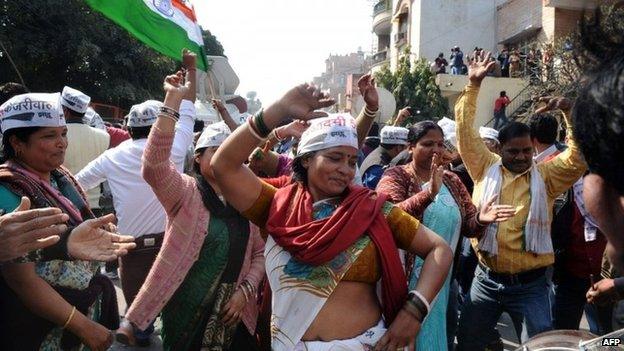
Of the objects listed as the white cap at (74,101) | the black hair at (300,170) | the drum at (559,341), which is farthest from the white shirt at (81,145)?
the drum at (559,341)

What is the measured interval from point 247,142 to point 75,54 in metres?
19.7

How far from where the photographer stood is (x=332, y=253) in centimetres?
238

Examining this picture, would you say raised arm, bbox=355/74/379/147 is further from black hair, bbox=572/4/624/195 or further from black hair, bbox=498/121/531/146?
black hair, bbox=572/4/624/195

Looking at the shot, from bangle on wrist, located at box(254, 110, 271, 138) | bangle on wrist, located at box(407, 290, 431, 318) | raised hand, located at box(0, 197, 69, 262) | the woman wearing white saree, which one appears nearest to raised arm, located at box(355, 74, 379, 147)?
the woman wearing white saree

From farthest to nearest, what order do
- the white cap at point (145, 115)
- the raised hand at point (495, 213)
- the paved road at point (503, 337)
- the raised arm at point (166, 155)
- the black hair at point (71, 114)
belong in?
1. the black hair at point (71, 114)
2. the paved road at point (503, 337)
3. the white cap at point (145, 115)
4. the raised hand at point (495, 213)
5. the raised arm at point (166, 155)

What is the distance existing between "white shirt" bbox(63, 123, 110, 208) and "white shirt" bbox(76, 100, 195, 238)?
0.83 meters

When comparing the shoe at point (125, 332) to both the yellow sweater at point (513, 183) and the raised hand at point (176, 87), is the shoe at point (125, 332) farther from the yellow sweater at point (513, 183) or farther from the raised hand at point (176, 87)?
the yellow sweater at point (513, 183)

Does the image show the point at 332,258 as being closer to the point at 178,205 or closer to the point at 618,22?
the point at 178,205

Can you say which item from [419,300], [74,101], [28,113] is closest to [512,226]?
[419,300]

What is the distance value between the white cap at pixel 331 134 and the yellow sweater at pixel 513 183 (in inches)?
62.5

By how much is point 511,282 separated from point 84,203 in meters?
2.54

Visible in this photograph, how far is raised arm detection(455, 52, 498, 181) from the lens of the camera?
3.91 metres

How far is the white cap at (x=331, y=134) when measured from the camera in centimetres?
257

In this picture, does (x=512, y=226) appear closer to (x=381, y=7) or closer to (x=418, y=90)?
(x=418, y=90)
